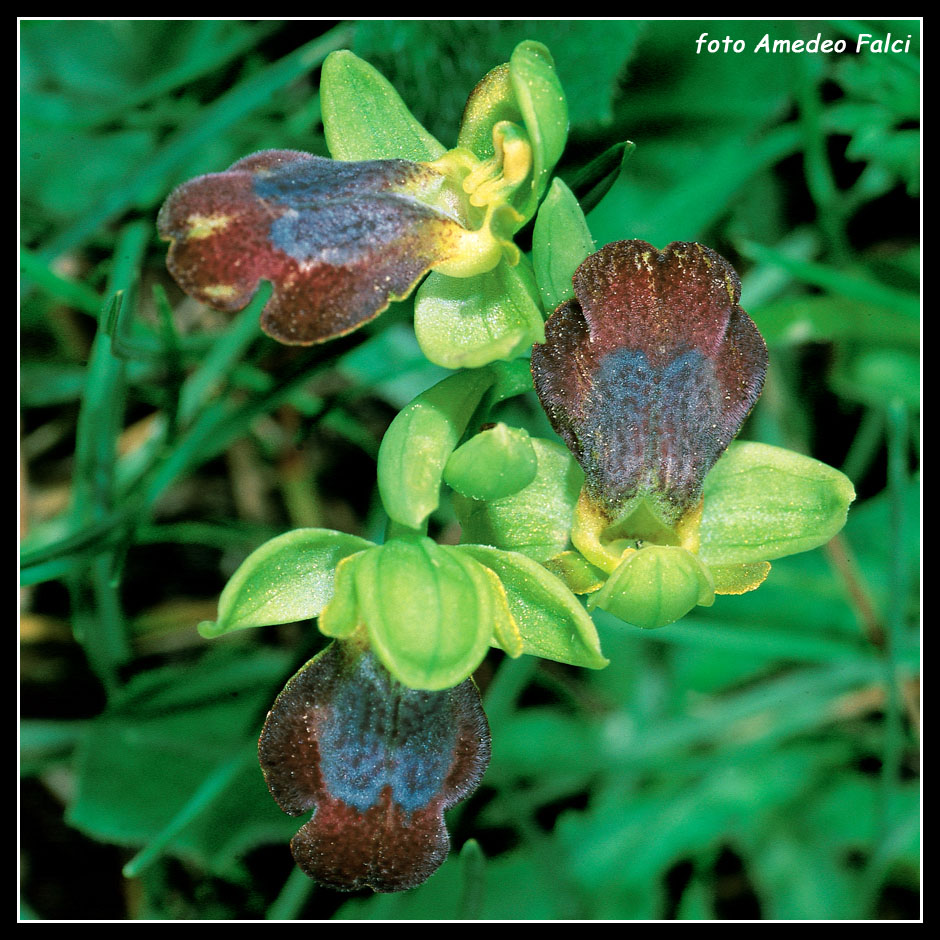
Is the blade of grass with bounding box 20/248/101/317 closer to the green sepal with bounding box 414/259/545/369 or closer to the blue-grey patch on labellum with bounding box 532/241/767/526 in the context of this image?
the green sepal with bounding box 414/259/545/369

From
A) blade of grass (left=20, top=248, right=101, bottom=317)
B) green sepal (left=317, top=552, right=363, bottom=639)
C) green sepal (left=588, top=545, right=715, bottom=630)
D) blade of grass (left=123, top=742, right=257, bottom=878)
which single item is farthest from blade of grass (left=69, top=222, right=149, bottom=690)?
green sepal (left=588, top=545, right=715, bottom=630)

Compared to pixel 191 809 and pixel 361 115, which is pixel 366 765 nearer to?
pixel 191 809

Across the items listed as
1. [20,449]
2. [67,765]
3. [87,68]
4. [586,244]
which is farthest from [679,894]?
[87,68]

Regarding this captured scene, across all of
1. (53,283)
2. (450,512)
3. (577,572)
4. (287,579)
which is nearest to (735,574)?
(577,572)

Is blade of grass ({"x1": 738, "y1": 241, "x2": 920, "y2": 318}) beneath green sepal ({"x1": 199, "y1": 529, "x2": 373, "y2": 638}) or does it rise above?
above

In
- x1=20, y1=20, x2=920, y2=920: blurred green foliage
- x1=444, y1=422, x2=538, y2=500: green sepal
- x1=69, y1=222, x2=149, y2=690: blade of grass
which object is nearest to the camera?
x1=444, y1=422, x2=538, y2=500: green sepal

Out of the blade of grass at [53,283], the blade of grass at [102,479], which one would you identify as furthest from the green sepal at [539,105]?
the blade of grass at [53,283]

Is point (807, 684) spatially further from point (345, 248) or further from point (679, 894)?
point (345, 248)
